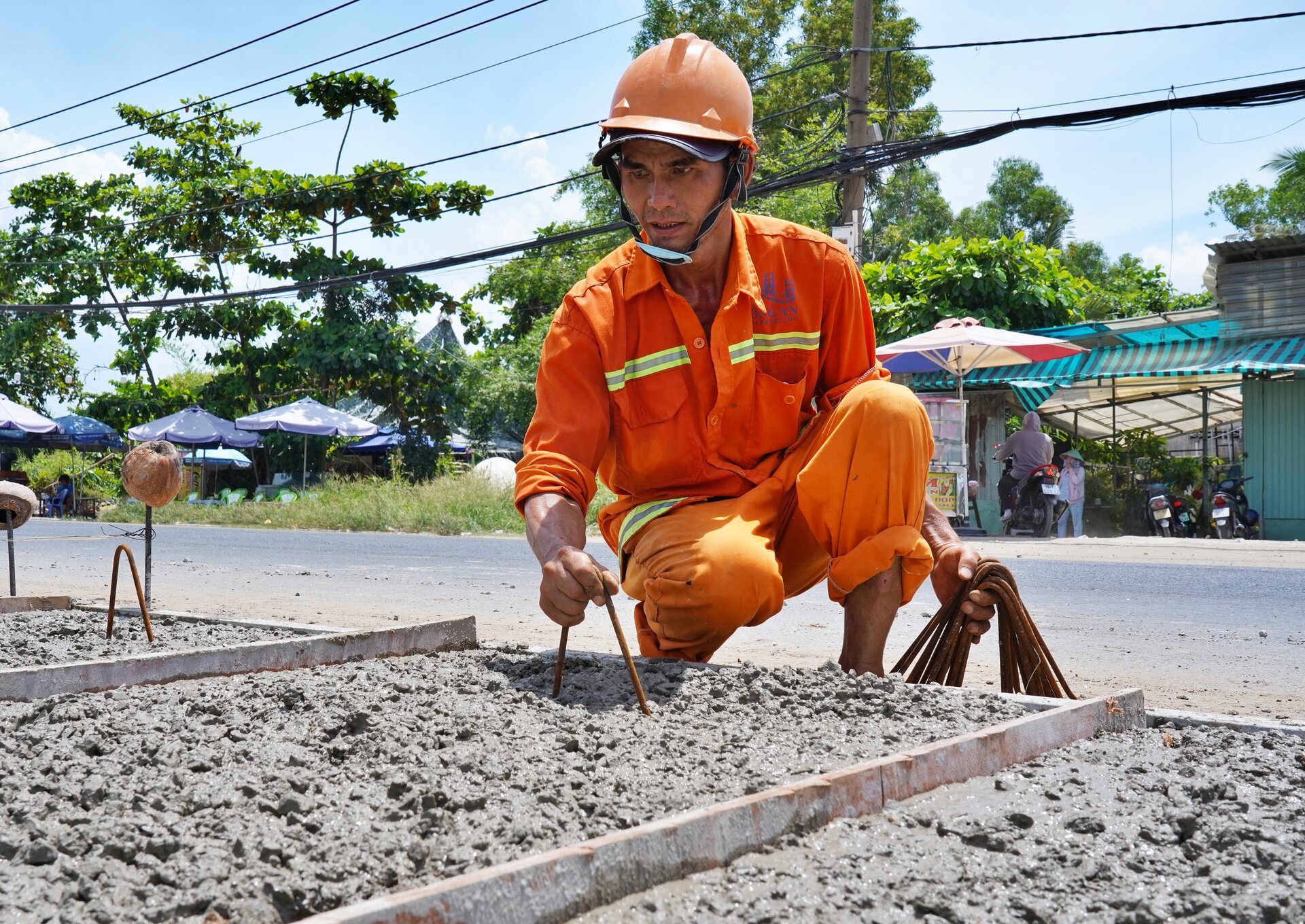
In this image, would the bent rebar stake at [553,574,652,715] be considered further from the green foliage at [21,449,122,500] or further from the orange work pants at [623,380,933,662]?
the green foliage at [21,449,122,500]

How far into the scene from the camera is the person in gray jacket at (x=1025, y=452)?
13.9 m

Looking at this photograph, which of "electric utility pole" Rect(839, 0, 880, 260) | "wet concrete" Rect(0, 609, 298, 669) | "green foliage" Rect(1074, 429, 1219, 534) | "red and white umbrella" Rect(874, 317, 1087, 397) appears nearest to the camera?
"wet concrete" Rect(0, 609, 298, 669)

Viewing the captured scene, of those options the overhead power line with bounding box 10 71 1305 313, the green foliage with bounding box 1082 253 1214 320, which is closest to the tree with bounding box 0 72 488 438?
the overhead power line with bounding box 10 71 1305 313

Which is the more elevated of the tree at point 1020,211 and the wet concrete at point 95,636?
the tree at point 1020,211

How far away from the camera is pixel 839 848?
1646 millimetres

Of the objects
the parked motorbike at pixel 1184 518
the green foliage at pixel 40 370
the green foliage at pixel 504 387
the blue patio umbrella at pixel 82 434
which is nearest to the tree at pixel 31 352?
the green foliage at pixel 40 370

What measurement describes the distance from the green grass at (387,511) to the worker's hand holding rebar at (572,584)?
12795 millimetres

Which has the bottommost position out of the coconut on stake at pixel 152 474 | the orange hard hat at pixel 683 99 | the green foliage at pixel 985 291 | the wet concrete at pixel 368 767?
the wet concrete at pixel 368 767

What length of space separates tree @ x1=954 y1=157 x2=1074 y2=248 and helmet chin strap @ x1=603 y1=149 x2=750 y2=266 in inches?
1384

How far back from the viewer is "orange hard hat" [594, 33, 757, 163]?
2883 millimetres

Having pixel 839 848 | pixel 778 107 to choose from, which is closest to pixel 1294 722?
pixel 839 848

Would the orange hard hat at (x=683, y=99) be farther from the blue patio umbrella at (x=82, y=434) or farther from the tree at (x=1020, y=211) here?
the tree at (x=1020, y=211)

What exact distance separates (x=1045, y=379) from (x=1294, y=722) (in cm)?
1337

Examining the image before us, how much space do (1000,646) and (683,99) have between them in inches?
63.4
